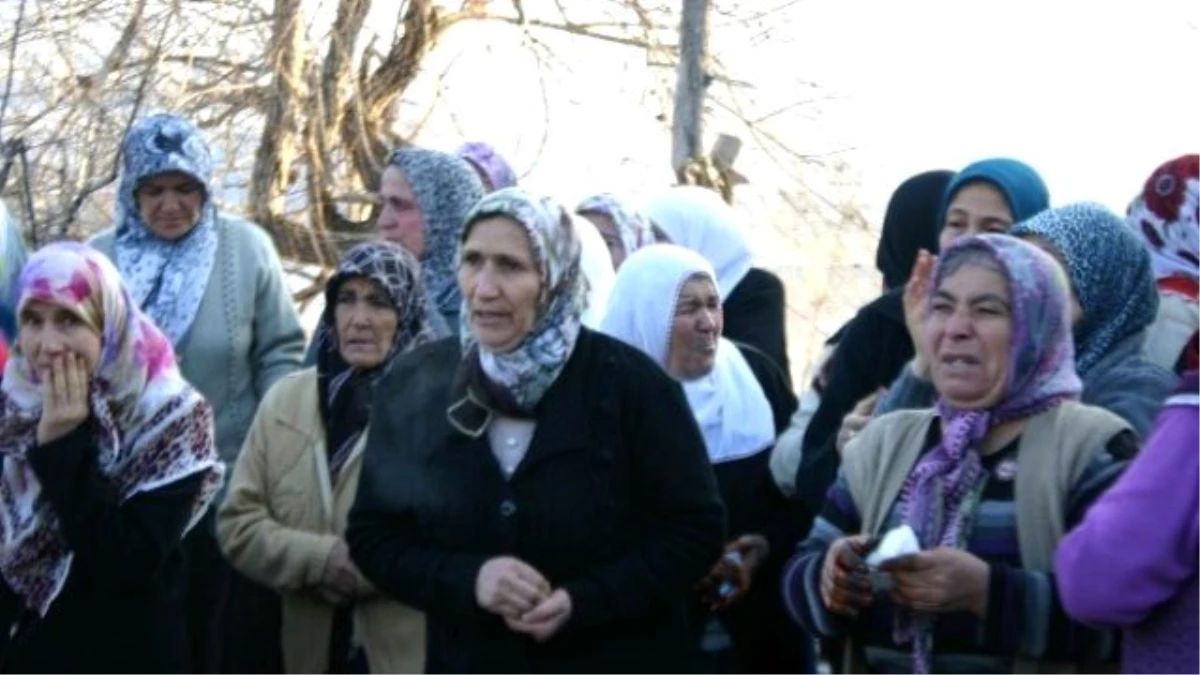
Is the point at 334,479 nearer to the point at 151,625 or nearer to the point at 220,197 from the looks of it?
the point at 151,625

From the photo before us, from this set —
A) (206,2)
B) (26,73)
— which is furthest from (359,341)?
(206,2)

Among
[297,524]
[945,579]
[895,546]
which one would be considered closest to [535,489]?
[895,546]

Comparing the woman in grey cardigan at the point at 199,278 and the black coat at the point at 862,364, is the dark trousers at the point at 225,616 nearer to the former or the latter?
the woman in grey cardigan at the point at 199,278

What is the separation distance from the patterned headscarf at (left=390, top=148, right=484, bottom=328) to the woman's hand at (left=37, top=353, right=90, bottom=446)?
159 centimetres

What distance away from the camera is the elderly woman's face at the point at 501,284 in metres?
5.30

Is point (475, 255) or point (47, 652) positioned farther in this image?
point (47, 652)

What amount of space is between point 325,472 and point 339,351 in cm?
34

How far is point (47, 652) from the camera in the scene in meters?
5.77

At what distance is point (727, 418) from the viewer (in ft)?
20.9

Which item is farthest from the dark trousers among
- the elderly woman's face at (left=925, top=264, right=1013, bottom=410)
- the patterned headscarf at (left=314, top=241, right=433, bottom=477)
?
the elderly woman's face at (left=925, top=264, right=1013, bottom=410)

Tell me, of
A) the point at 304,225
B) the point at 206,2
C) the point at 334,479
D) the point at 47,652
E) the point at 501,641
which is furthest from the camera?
the point at 304,225

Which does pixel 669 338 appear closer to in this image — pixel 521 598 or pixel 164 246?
pixel 521 598

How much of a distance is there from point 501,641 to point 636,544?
0.36 meters

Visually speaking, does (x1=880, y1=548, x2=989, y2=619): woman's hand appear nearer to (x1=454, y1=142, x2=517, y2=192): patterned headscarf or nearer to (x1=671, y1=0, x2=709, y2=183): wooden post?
(x1=454, y1=142, x2=517, y2=192): patterned headscarf
